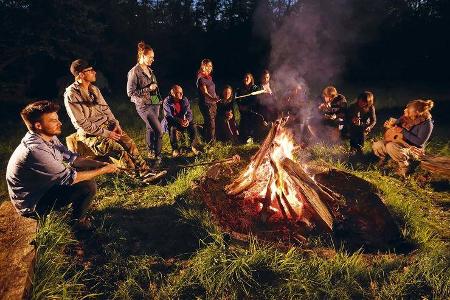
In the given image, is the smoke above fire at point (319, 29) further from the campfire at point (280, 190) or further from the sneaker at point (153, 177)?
the sneaker at point (153, 177)

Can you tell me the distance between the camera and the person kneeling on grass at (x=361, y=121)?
748 cm

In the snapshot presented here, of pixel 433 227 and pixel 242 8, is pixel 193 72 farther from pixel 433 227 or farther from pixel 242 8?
pixel 433 227

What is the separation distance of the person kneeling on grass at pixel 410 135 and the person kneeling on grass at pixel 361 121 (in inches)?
34.8

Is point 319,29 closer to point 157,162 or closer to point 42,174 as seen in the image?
point 157,162

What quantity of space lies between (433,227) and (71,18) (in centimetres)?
1153

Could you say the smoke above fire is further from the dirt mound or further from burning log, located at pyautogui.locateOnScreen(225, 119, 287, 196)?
the dirt mound

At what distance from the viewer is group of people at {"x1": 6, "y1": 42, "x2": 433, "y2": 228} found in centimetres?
371

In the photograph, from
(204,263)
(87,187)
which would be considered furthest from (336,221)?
(87,187)

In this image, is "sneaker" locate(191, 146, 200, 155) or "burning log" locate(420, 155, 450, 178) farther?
"sneaker" locate(191, 146, 200, 155)

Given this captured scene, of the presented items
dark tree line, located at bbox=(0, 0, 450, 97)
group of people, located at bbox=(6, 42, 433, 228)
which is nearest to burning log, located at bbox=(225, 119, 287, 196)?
group of people, located at bbox=(6, 42, 433, 228)

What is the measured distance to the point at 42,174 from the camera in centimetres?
368

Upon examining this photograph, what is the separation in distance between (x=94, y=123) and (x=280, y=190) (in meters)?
3.18

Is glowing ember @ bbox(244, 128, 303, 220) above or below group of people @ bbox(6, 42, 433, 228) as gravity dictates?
below

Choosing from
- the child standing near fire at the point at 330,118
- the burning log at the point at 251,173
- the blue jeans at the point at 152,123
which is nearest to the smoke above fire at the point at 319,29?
the child standing near fire at the point at 330,118
